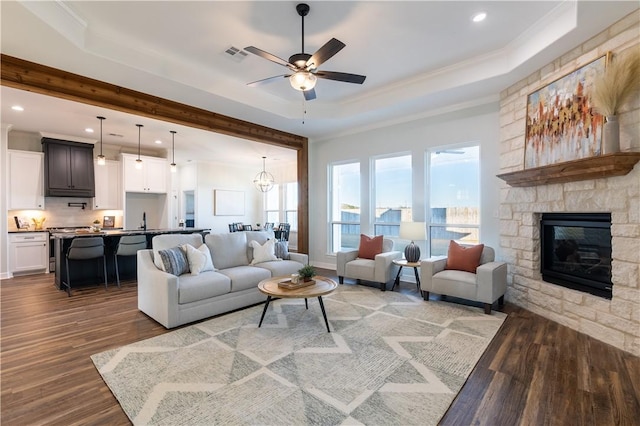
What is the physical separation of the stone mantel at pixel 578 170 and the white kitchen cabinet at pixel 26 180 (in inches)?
348

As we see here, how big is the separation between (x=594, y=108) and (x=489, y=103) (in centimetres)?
173

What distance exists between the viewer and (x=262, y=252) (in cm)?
477

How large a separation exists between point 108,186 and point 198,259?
535cm

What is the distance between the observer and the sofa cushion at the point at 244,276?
153 inches

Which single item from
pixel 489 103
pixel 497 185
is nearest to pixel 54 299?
pixel 497 185

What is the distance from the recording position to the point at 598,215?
318 cm

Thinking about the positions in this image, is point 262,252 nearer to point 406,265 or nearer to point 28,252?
point 406,265

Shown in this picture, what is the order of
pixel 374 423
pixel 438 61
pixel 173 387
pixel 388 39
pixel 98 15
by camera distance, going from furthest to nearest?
1. pixel 438 61
2. pixel 388 39
3. pixel 98 15
4. pixel 173 387
5. pixel 374 423

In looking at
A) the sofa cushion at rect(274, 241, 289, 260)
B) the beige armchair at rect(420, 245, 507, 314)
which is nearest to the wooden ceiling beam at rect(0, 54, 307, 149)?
the sofa cushion at rect(274, 241, 289, 260)

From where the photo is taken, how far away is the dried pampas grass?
8.86ft

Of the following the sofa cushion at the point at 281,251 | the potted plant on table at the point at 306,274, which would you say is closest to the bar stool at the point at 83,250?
the sofa cushion at the point at 281,251

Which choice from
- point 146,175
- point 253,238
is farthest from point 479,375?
point 146,175

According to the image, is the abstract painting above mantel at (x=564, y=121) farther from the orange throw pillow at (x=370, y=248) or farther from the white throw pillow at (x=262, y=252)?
the white throw pillow at (x=262, y=252)

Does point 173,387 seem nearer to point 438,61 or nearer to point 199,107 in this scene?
point 199,107
